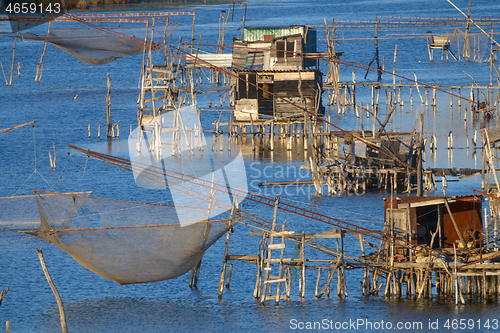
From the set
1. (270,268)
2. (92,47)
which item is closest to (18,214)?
(92,47)

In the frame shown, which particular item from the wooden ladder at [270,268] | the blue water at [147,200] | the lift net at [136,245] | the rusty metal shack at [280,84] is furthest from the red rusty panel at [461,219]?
the rusty metal shack at [280,84]

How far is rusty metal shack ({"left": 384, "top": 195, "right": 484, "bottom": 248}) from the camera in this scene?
2030cm

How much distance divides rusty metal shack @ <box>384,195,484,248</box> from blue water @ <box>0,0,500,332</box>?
191cm

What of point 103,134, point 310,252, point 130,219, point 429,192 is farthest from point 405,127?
point 130,219

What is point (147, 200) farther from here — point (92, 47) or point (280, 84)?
point (280, 84)

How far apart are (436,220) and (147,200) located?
46.5 feet

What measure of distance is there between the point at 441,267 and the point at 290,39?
25.6 m

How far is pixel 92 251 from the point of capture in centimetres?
1888

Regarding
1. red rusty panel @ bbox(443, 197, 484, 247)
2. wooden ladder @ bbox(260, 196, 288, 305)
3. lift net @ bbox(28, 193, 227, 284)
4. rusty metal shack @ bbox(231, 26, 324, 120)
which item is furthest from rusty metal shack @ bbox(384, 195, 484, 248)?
rusty metal shack @ bbox(231, 26, 324, 120)

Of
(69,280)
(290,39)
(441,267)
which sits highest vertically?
(290,39)

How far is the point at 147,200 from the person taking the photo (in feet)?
103

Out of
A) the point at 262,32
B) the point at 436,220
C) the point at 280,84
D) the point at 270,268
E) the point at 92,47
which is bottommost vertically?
the point at 270,268

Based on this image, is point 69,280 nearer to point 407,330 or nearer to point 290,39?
point 407,330

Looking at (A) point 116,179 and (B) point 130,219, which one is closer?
(B) point 130,219
